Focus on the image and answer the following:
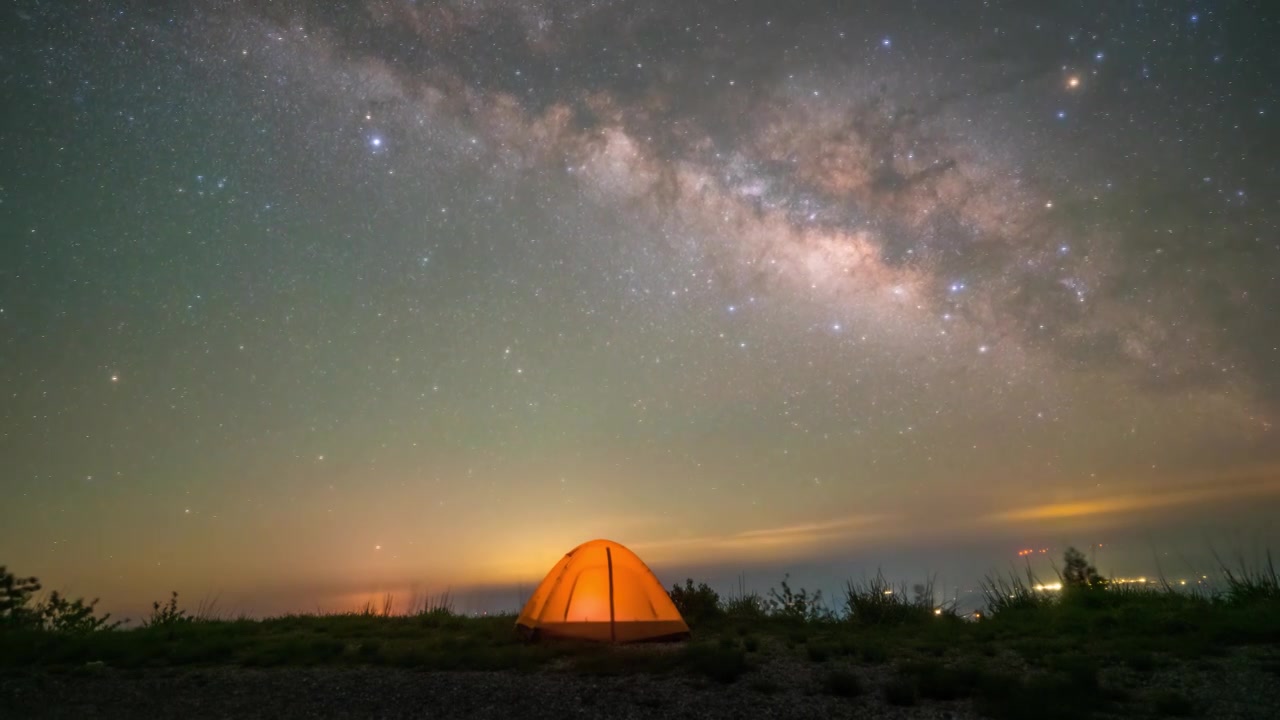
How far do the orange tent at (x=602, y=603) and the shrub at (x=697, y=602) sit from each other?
1671 mm

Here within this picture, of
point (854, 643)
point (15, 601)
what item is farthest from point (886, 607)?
point (15, 601)

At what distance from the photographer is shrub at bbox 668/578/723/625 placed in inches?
538

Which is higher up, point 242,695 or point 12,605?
point 12,605

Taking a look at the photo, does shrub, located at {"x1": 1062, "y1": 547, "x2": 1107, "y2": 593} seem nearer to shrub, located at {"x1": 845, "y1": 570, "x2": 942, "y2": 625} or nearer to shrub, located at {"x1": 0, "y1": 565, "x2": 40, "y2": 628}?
shrub, located at {"x1": 845, "y1": 570, "x2": 942, "y2": 625}

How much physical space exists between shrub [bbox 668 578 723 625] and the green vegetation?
1.1 inches

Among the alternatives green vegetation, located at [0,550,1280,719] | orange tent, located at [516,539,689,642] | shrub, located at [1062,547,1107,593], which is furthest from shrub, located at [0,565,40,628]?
shrub, located at [1062,547,1107,593]

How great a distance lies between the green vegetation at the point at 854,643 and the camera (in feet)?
23.6

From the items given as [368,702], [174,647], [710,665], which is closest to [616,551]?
[710,665]

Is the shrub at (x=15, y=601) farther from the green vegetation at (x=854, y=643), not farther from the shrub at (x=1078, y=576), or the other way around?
the shrub at (x=1078, y=576)

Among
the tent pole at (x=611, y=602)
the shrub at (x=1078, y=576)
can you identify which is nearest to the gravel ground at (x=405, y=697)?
the tent pole at (x=611, y=602)

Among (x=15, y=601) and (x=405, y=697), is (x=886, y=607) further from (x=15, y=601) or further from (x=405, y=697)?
(x=15, y=601)

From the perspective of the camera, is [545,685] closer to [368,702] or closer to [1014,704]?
[368,702]

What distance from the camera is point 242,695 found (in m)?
7.84

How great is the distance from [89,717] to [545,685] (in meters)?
4.56
